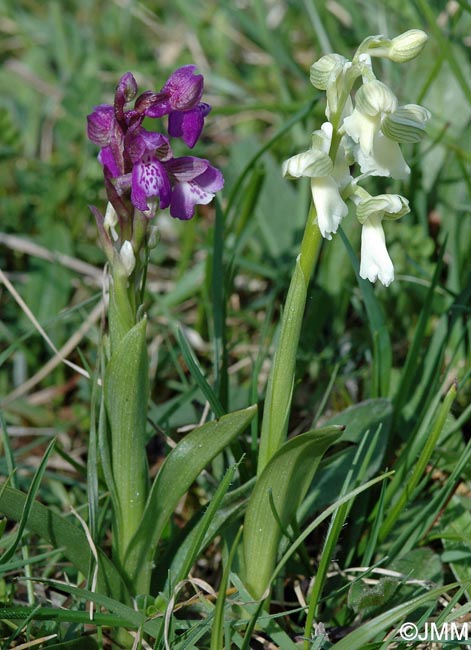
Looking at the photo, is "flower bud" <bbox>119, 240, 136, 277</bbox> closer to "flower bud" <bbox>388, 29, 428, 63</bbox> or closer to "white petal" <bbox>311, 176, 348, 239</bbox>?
"white petal" <bbox>311, 176, 348, 239</bbox>

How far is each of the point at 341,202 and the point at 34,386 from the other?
5.55ft

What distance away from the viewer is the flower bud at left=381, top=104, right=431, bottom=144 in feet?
4.48

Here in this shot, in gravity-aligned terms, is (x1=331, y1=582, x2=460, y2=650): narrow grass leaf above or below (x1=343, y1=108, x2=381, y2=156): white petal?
below

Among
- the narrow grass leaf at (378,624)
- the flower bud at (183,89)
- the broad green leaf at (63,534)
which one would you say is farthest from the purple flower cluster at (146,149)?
the narrow grass leaf at (378,624)

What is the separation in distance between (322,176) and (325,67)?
0.19 metres

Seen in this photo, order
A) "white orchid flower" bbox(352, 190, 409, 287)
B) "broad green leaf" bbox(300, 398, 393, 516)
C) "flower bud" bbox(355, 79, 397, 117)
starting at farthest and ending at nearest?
"broad green leaf" bbox(300, 398, 393, 516), "white orchid flower" bbox(352, 190, 409, 287), "flower bud" bbox(355, 79, 397, 117)

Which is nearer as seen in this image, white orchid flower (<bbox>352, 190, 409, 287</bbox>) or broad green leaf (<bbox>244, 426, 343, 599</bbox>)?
white orchid flower (<bbox>352, 190, 409, 287</bbox>)

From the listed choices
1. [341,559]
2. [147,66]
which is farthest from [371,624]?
[147,66]

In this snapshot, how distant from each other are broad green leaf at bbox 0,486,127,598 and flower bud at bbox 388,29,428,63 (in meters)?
1.09

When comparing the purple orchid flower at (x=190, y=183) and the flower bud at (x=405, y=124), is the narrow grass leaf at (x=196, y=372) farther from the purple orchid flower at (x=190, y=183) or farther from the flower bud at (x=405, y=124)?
the flower bud at (x=405, y=124)

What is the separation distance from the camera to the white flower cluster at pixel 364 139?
1.36 meters

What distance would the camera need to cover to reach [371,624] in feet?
4.96

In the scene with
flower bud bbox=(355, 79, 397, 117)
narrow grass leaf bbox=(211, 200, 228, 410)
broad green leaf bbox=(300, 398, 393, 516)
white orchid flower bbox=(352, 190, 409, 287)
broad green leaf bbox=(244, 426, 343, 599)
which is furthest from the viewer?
narrow grass leaf bbox=(211, 200, 228, 410)

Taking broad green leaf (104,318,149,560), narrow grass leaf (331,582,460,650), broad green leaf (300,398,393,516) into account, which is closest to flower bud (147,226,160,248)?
broad green leaf (104,318,149,560)
